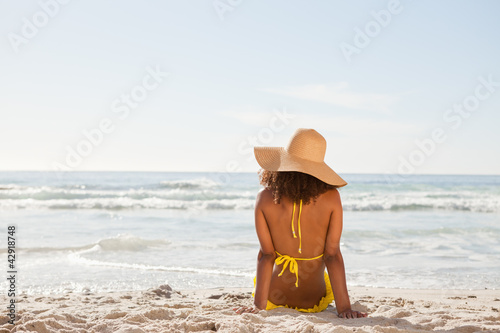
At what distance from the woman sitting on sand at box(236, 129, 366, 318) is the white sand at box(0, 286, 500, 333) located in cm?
24

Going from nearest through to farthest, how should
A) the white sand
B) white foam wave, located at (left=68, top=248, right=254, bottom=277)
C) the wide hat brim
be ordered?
the white sand
the wide hat brim
white foam wave, located at (left=68, top=248, right=254, bottom=277)

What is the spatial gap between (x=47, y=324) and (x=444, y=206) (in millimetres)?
16426

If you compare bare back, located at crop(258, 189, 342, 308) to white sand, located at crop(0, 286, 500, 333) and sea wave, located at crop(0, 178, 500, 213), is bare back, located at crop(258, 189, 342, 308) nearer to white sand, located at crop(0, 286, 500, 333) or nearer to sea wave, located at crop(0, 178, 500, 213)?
white sand, located at crop(0, 286, 500, 333)

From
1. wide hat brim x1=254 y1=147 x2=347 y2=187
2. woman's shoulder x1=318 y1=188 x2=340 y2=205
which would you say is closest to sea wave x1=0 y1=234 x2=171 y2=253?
wide hat brim x1=254 y1=147 x2=347 y2=187

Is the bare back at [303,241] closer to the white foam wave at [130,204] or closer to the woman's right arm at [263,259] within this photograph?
the woman's right arm at [263,259]

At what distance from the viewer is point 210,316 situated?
3.16 meters

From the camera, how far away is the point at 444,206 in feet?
55.7

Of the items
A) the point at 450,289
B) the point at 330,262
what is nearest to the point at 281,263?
the point at 330,262

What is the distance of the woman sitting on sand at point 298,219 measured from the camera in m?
3.08

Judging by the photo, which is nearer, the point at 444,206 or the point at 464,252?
the point at 464,252

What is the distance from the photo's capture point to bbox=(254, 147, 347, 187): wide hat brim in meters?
2.99

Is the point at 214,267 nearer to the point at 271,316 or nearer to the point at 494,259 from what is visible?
the point at 271,316

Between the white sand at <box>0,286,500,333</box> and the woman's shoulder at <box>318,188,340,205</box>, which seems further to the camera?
the woman's shoulder at <box>318,188,340,205</box>

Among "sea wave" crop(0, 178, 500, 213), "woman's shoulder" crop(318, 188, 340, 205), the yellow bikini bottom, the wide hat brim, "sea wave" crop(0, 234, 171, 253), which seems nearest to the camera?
the wide hat brim
